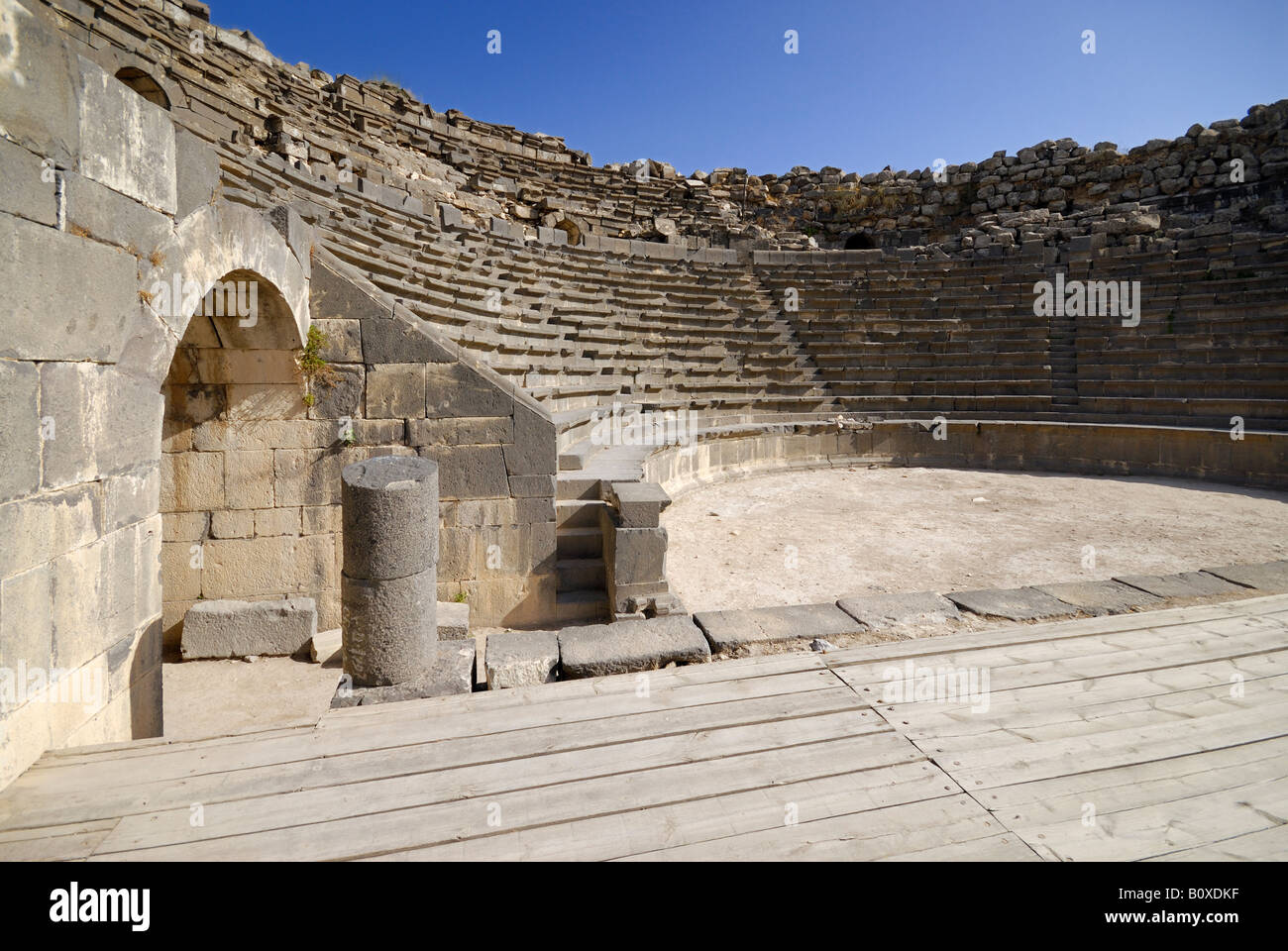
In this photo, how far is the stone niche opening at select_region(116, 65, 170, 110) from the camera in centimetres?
840

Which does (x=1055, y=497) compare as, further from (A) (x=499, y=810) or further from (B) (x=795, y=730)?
(A) (x=499, y=810)

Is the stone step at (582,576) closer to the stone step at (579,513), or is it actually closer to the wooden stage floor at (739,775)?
the stone step at (579,513)

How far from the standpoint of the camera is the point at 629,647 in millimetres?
3348

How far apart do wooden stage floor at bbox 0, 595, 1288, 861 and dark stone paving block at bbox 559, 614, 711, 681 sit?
32 cm

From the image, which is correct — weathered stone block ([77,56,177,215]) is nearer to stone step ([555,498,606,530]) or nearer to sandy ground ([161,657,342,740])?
sandy ground ([161,657,342,740])

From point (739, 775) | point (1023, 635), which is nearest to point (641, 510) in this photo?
point (1023, 635)

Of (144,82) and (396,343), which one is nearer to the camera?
(396,343)

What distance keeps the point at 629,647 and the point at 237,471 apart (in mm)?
3977

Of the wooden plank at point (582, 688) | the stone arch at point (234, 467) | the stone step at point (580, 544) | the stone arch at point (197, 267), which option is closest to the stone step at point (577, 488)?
the stone step at point (580, 544)

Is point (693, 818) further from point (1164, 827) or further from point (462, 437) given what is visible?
point (462, 437)

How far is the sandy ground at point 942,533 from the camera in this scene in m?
6.36

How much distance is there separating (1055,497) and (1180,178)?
1223cm

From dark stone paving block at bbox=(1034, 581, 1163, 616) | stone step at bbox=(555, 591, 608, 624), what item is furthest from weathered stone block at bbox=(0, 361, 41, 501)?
dark stone paving block at bbox=(1034, 581, 1163, 616)

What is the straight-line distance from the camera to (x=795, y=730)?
2.43 meters
